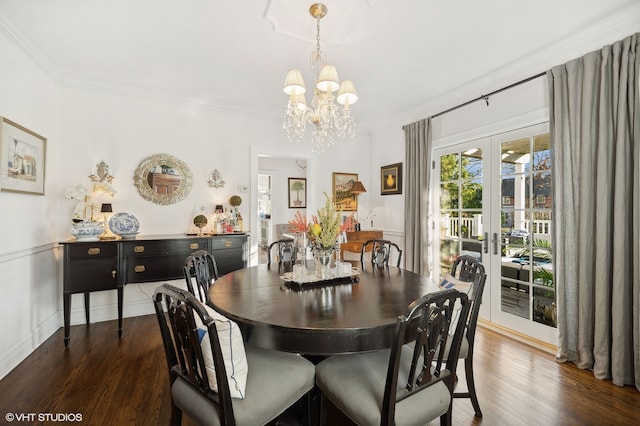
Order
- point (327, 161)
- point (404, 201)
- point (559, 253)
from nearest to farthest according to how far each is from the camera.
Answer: point (559, 253) < point (404, 201) < point (327, 161)

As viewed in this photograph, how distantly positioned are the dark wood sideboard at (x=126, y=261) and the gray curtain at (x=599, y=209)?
3271 millimetres

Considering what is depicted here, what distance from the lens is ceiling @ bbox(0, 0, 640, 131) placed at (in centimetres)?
212

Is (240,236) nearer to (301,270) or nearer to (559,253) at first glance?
(301,270)

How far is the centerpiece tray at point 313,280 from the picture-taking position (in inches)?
78.9

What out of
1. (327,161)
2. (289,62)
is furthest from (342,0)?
(327,161)

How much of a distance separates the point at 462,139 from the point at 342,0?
7.41 feet

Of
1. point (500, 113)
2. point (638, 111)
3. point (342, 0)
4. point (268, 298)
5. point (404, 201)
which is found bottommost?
point (268, 298)

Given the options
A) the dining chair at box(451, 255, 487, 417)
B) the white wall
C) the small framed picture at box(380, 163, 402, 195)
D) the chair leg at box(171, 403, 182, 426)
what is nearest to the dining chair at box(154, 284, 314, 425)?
the chair leg at box(171, 403, 182, 426)

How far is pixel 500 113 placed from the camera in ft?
10.3

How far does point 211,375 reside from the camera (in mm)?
1212

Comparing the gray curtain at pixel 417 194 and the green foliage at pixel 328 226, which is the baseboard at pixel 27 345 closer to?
the green foliage at pixel 328 226

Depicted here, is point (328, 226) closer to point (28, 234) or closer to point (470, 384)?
point (470, 384)

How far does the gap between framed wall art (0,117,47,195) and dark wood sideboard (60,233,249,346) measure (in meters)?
0.60

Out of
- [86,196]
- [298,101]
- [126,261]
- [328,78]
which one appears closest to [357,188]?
[298,101]
